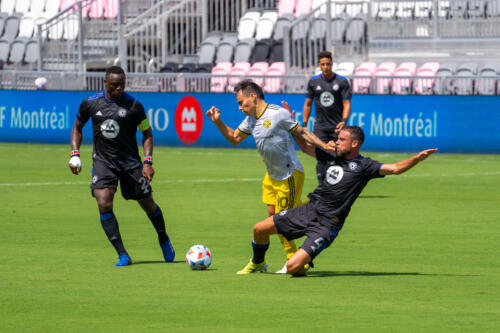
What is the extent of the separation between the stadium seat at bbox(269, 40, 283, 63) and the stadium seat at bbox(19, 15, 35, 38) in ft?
37.1

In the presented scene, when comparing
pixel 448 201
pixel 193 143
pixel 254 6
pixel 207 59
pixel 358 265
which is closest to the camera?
pixel 358 265

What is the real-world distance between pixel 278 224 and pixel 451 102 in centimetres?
1804

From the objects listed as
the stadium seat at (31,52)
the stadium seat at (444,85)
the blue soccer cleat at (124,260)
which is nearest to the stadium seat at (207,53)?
the stadium seat at (31,52)

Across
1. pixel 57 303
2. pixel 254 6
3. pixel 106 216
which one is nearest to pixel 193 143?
pixel 254 6

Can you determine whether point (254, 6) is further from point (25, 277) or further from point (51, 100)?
point (25, 277)

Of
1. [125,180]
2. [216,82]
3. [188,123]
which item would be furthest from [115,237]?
[216,82]

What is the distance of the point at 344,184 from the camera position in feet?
34.2

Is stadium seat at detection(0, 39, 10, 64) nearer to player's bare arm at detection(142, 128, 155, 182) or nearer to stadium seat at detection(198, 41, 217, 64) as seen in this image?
stadium seat at detection(198, 41, 217, 64)

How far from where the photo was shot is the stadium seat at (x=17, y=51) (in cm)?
4222

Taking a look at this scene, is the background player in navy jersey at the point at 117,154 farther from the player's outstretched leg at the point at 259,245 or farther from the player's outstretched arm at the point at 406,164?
the player's outstretched arm at the point at 406,164

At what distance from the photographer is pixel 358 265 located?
11.3 metres

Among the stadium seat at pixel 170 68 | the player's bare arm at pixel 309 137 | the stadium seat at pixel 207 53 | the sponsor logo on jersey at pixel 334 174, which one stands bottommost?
the sponsor logo on jersey at pixel 334 174

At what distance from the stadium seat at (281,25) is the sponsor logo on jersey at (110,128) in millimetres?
25700

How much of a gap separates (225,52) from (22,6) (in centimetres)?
1210
